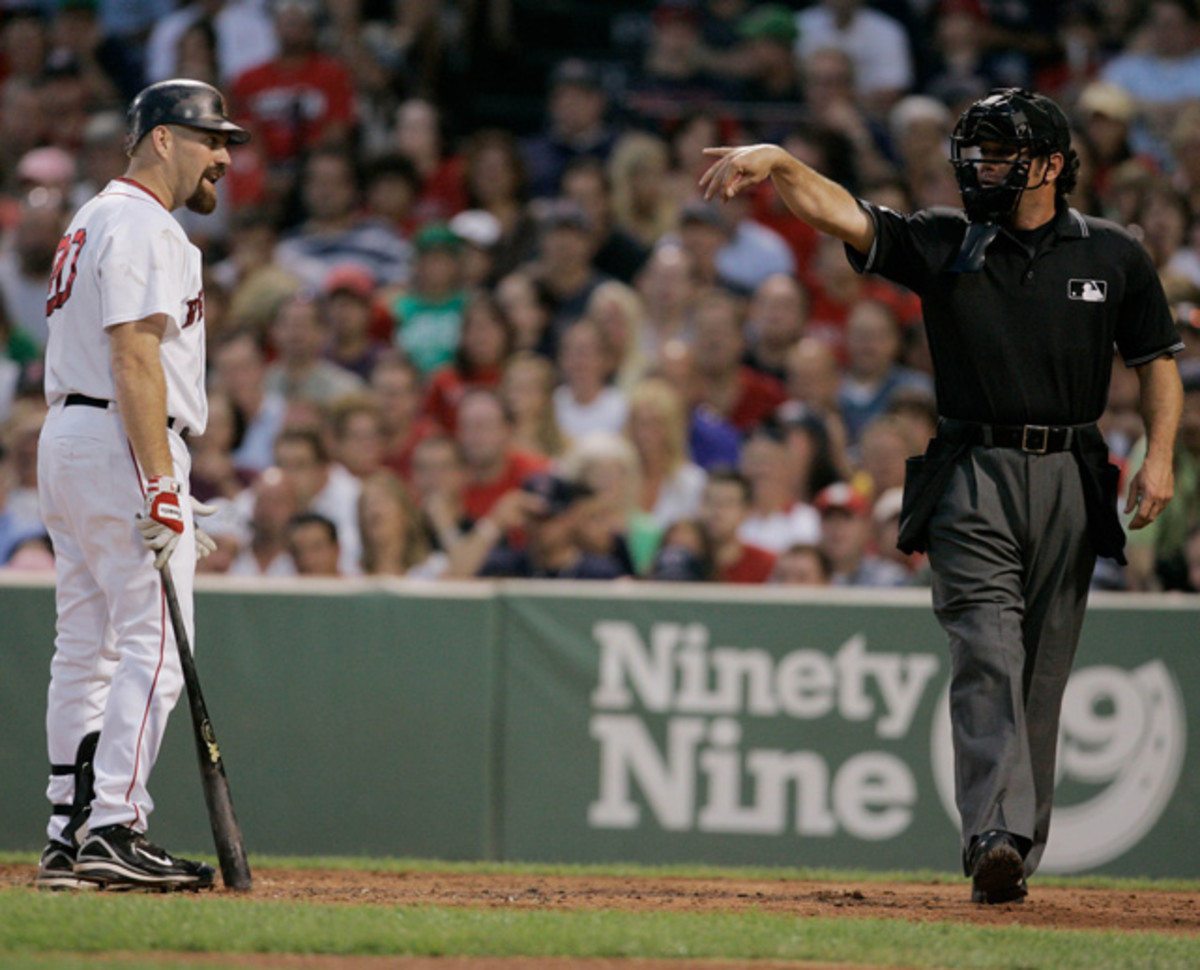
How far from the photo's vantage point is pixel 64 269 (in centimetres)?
578

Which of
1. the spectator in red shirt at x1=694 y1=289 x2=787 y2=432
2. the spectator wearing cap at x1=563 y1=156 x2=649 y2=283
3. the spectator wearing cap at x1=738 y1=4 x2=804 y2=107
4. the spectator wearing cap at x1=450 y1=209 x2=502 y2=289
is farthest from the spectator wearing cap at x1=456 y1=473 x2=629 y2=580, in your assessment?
the spectator wearing cap at x1=738 y1=4 x2=804 y2=107

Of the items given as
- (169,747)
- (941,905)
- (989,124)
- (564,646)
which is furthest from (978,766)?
(169,747)

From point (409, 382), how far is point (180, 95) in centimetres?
501

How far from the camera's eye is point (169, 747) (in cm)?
824

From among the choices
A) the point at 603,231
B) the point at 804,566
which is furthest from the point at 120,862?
the point at 603,231

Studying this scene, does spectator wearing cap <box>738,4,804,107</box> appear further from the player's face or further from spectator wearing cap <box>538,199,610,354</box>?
the player's face

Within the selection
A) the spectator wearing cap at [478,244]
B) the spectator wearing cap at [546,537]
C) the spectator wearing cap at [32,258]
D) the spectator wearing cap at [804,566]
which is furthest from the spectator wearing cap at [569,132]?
the spectator wearing cap at [804,566]

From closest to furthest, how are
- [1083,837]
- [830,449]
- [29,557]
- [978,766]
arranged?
[978,766], [1083,837], [29,557], [830,449]

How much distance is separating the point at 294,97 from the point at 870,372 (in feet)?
16.8

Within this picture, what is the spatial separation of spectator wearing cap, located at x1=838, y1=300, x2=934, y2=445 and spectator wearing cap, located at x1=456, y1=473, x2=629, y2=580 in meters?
1.94

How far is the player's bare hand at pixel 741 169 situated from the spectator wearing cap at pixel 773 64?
793cm

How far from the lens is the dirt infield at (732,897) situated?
18.5ft

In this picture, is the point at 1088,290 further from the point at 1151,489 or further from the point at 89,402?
the point at 89,402

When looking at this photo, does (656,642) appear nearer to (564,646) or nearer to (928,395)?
(564,646)
